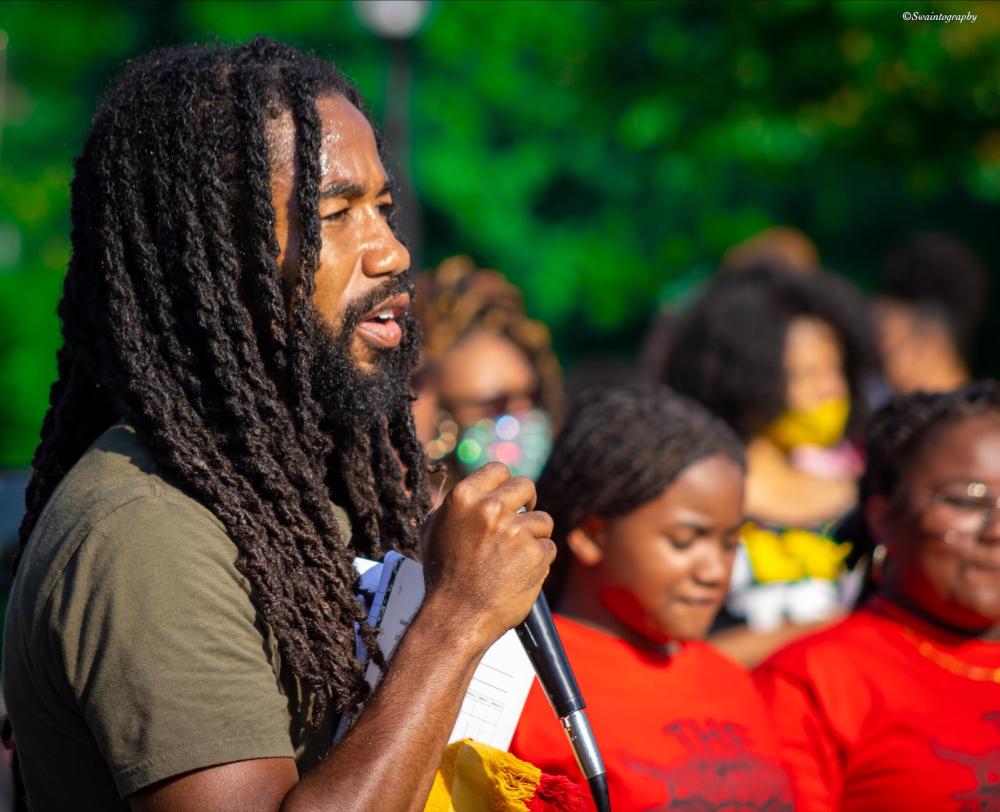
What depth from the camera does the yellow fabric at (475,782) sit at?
2363 mm

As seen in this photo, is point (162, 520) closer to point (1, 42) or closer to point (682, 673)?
point (682, 673)

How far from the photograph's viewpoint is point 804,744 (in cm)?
334

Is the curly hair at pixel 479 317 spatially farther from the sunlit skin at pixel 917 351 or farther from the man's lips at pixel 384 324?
the man's lips at pixel 384 324

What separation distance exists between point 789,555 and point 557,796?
8.24ft

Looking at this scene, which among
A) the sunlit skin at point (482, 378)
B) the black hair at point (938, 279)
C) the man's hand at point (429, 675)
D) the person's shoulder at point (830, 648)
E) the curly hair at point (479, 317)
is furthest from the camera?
the black hair at point (938, 279)

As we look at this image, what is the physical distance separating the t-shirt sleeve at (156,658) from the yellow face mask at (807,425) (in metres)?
3.52

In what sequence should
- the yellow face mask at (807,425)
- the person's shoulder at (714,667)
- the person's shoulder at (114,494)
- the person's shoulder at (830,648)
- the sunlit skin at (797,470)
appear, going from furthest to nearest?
the yellow face mask at (807,425)
the sunlit skin at (797,470)
the person's shoulder at (830,648)
the person's shoulder at (714,667)
the person's shoulder at (114,494)

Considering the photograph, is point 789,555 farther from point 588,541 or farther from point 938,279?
point 938,279

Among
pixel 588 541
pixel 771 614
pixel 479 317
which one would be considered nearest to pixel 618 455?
pixel 588 541

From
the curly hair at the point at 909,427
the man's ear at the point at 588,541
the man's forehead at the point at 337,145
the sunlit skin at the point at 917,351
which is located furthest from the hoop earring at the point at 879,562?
the sunlit skin at the point at 917,351

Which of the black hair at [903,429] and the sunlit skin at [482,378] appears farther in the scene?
the sunlit skin at [482,378]

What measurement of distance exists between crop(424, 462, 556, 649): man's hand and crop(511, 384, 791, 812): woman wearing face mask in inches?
31.3

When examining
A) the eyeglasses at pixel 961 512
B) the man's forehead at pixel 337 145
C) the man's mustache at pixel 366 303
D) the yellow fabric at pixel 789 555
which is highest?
the man's forehead at pixel 337 145

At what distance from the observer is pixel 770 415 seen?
209 inches
